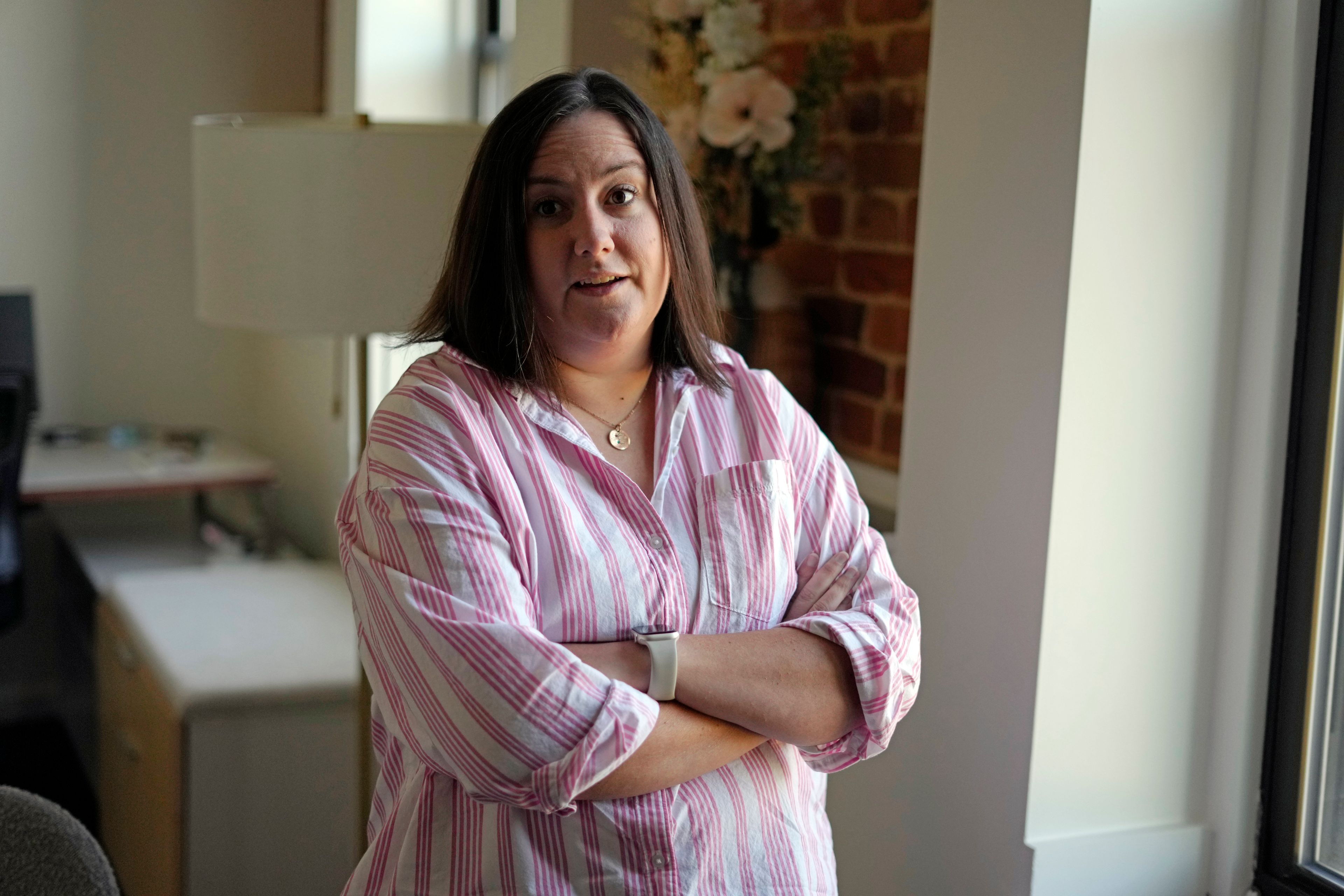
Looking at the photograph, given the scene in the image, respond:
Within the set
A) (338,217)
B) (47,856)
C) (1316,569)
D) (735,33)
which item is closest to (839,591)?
(1316,569)

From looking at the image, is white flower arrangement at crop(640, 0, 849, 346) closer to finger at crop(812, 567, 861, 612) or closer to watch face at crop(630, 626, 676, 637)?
finger at crop(812, 567, 861, 612)

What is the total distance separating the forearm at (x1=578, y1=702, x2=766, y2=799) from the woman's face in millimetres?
395

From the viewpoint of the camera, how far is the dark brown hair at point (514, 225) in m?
1.34

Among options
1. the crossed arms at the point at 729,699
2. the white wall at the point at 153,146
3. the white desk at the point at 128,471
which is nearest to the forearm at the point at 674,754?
the crossed arms at the point at 729,699

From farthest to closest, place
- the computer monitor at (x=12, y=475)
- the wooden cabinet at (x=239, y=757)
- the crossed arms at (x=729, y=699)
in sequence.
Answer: the computer monitor at (x=12, y=475), the wooden cabinet at (x=239, y=757), the crossed arms at (x=729, y=699)

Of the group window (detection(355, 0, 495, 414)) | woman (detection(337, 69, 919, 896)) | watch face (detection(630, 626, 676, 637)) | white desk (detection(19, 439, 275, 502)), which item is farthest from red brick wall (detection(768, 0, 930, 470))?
white desk (detection(19, 439, 275, 502))

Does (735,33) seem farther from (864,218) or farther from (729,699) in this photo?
(729,699)

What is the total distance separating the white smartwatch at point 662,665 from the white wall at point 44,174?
3575 millimetres

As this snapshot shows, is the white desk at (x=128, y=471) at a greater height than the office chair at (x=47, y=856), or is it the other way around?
the office chair at (x=47, y=856)

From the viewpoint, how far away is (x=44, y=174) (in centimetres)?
414

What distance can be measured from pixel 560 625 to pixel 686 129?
1.11 m

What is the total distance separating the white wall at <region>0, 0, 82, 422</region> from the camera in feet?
13.3

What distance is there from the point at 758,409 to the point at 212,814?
60.7 inches

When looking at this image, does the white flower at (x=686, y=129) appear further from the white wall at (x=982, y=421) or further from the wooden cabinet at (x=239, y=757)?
the wooden cabinet at (x=239, y=757)
